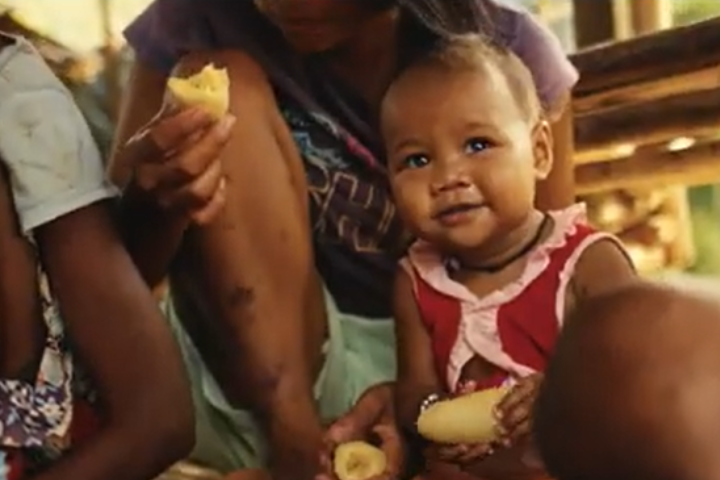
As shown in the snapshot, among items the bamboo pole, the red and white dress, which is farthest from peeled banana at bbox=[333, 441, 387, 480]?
the bamboo pole

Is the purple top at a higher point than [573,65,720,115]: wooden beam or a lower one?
higher

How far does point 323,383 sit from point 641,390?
2.19ft

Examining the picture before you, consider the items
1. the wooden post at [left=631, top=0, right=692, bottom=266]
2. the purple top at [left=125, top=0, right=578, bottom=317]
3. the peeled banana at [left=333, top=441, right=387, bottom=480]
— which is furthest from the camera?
the wooden post at [left=631, top=0, right=692, bottom=266]

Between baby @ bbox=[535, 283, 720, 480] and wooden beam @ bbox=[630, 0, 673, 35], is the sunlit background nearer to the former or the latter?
wooden beam @ bbox=[630, 0, 673, 35]

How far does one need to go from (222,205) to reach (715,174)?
97 centimetres

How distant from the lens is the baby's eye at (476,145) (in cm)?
129

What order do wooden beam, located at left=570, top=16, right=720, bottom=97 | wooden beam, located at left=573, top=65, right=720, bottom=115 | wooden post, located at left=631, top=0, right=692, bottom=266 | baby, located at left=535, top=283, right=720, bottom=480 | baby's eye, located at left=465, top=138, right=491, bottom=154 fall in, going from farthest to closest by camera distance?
wooden post, located at left=631, top=0, right=692, bottom=266, wooden beam, located at left=573, top=65, right=720, bottom=115, wooden beam, located at left=570, top=16, right=720, bottom=97, baby's eye, located at left=465, top=138, right=491, bottom=154, baby, located at left=535, top=283, right=720, bottom=480

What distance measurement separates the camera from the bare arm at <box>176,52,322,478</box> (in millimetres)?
1255

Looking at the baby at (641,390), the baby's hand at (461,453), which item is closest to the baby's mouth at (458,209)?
the baby's hand at (461,453)

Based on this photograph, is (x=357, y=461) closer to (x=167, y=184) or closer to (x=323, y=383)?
(x=323, y=383)

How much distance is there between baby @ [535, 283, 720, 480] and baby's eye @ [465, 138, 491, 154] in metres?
0.54

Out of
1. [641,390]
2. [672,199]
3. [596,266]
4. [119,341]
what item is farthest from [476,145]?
[672,199]

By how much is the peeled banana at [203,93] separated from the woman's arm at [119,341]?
0.11 metres

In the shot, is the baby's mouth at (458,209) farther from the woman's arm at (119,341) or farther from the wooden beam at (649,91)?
the wooden beam at (649,91)
